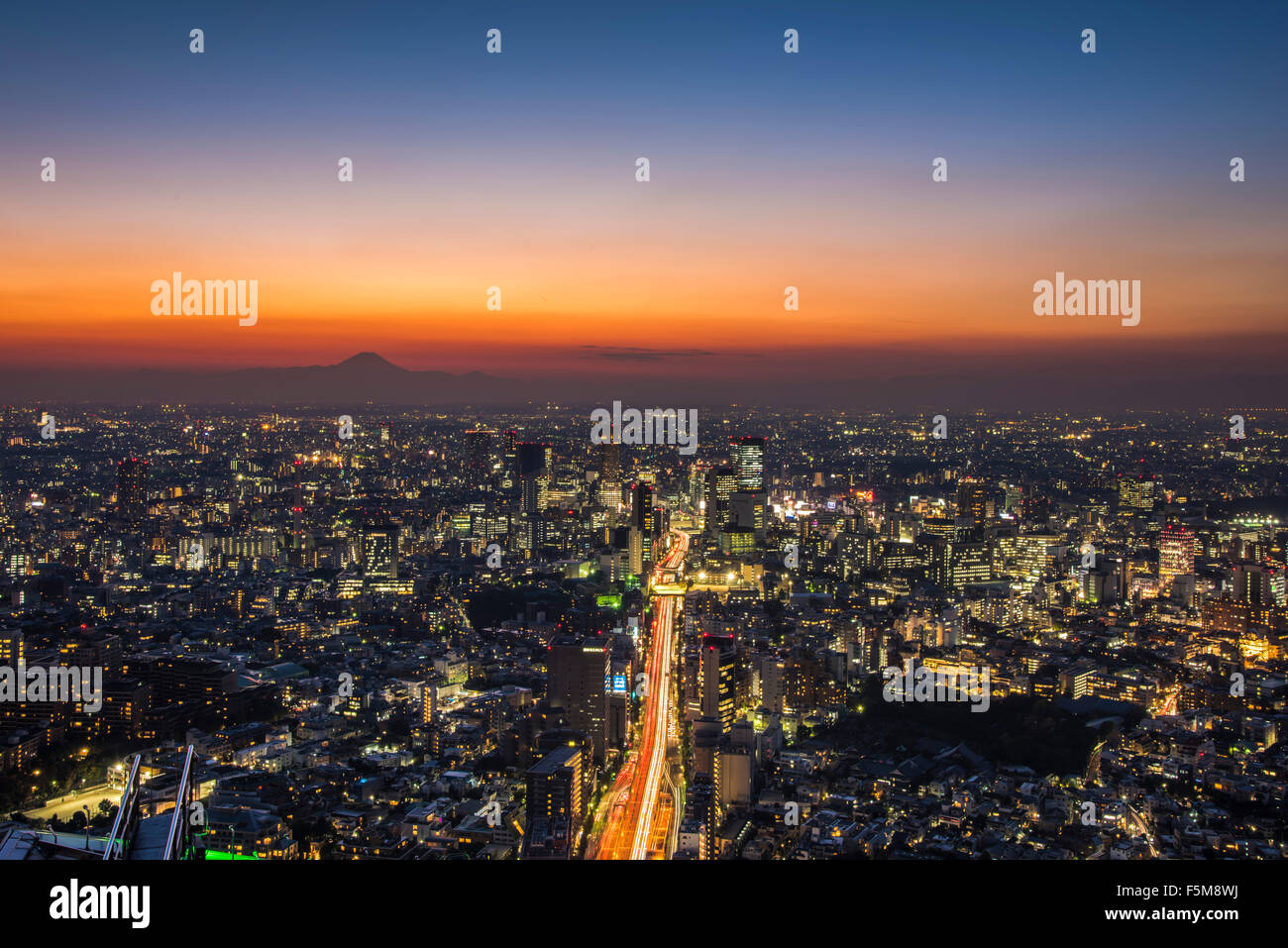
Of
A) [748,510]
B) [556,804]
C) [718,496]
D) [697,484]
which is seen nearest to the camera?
[556,804]

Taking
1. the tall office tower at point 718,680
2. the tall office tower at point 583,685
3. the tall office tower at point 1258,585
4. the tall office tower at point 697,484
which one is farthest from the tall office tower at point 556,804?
the tall office tower at point 697,484

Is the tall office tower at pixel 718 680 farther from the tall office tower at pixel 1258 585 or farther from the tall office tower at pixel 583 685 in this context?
the tall office tower at pixel 1258 585

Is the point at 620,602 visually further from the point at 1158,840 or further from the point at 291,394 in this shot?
the point at 291,394

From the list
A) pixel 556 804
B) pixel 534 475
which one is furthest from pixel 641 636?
pixel 534 475

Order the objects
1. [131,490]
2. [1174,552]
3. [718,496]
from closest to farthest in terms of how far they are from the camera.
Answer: [1174,552] < [131,490] < [718,496]

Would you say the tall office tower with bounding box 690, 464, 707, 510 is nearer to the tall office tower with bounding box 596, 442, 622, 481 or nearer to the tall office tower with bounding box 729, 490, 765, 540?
the tall office tower with bounding box 596, 442, 622, 481

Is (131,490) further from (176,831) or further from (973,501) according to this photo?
(176,831)
